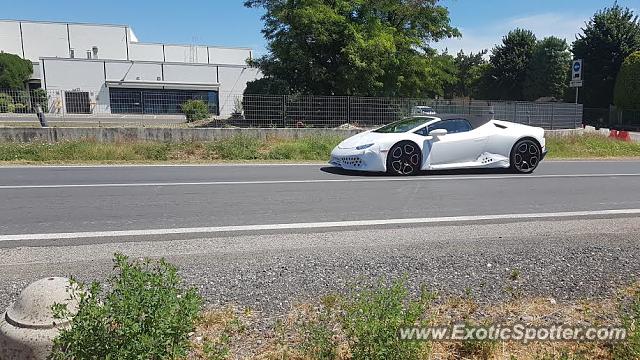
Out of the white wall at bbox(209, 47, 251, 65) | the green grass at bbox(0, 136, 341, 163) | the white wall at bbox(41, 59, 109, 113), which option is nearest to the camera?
the green grass at bbox(0, 136, 341, 163)

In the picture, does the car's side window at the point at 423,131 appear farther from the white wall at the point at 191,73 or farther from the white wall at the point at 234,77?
the white wall at the point at 191,73

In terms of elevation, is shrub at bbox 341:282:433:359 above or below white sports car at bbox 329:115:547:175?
below

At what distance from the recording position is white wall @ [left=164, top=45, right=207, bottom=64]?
73688mm

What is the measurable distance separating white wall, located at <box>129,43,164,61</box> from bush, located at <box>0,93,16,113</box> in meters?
60.9

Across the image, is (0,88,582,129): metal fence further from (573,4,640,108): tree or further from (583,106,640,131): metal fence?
(573,4,640,108): tree

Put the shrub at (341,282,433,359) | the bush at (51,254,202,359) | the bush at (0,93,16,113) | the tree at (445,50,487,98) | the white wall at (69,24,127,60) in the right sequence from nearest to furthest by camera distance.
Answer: the bush at (51,254,202,359), the shrub at (341,282,433,359), the bush at (0,93,16,113), the tree at (445,50,487,98), the white wall at (69,24,127,60)

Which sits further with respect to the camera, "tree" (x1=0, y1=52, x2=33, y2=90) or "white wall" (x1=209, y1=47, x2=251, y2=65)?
"white wall" (x1=209, y1=47, x2=251, y2=65)

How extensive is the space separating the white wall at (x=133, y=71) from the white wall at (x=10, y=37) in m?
28.7

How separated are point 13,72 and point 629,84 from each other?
185 feet

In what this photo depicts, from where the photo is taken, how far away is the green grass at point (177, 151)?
12.4 m

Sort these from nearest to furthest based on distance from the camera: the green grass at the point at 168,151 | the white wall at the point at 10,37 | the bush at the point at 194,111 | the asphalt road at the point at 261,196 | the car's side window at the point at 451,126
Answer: the asphalt road at the point at 261,196 < the car's side window at the point at 451,126 < the green grass at the point at 168,151 < the bush at the point at 194,111 < the white wall at the point at 10,37

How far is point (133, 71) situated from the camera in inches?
1969

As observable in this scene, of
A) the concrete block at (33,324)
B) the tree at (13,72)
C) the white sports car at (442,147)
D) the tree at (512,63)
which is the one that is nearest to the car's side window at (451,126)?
the white sports car at (442,147)

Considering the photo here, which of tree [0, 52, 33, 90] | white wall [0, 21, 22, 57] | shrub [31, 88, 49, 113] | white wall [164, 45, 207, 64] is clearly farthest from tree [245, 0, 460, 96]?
white wall [0, 21, 22, 57]
